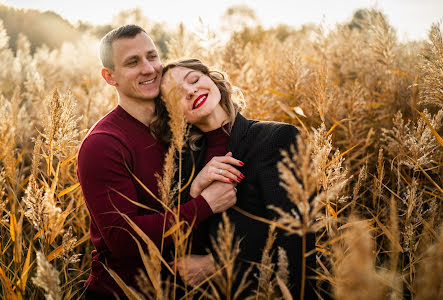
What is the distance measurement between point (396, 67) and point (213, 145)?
2.80m

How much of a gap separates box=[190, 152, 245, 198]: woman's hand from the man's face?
87 cm

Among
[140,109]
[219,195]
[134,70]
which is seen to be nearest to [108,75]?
[134,70]

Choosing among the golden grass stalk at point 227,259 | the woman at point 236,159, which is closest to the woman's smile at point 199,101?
the woman at point 236,159

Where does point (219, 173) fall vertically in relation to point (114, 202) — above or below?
above

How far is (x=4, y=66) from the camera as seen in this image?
207 inches

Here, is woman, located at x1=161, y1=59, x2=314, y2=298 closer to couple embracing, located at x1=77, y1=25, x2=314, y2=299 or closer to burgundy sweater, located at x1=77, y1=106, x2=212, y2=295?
couple embracing, located at x1=77, y1=25, x2=314, y2=299

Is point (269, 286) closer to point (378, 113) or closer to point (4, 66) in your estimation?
point (378, 113)

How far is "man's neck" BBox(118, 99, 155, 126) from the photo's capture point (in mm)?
2633

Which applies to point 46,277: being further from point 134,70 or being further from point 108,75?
point 108,75

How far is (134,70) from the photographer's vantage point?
260 cm

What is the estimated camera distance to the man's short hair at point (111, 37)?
2627mm

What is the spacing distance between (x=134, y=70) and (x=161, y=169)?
32.8 inches

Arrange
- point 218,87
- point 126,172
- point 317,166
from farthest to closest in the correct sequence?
point 218,87, point 126,172, point 317,166

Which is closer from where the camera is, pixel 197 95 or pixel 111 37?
pixel 197 95
